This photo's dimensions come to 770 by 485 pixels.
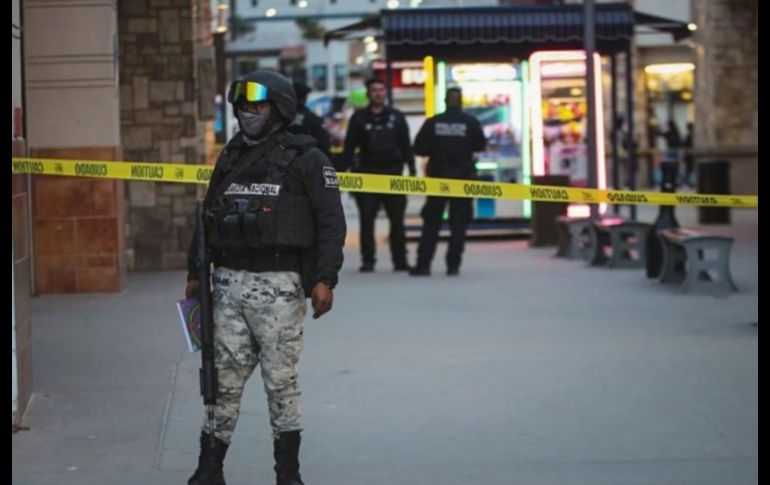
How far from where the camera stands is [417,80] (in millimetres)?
20938

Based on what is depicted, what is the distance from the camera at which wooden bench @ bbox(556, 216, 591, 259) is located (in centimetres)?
1730

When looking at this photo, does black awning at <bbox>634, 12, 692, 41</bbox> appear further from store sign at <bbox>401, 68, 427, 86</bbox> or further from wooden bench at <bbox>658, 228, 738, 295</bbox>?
wooden bench at <bbox>658, 228, 738, 295</bbox>

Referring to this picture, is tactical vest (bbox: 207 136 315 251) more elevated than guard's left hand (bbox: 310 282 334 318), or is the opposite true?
tactical vest (bbox: 207 136 315 251)

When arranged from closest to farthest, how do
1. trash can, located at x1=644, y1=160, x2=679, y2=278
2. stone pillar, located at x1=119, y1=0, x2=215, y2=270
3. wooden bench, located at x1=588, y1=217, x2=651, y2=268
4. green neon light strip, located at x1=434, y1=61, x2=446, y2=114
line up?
trash can, located at x1=644, y1=160, x2=679, y2=278 < wooden bench, located at x1=588, y1=217, x2=651, y2=268 < stone pillar, located at x1=119, y1=0, x2=215, y2=270 < green neon light strip, located at x1=434, y1=61, x2=446, y2=114

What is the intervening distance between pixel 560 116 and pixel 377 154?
16.7 ft

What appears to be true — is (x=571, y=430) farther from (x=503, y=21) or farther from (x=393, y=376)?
(x=503, y=21)

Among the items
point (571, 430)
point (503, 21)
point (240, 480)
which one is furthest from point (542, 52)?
point (240, 480)

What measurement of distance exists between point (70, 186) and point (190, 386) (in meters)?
4.71

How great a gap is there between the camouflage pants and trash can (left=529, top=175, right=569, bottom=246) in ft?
39.8

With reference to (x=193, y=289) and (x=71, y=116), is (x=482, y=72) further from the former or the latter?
(x=193, y=289)

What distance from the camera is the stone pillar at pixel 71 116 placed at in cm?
1377

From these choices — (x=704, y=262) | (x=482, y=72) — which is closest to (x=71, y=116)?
(x=704, y=262)

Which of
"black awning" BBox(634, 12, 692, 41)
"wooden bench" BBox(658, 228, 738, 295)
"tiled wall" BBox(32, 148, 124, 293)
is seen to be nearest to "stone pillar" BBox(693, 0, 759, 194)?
"black awning" BBox(634, 12, 692, 41)

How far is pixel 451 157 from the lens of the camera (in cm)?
1563
